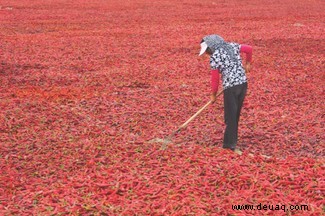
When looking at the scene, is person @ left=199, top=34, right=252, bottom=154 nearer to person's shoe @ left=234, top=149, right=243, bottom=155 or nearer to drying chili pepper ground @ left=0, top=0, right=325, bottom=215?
person's shoe @ left=234, top=149, right=243, bottom=155

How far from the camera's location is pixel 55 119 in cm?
789

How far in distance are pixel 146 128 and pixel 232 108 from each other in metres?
1.90

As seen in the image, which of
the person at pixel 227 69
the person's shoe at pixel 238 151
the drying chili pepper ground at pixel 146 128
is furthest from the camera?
the person's shoe at pixel 238 151

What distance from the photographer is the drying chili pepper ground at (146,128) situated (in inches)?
203

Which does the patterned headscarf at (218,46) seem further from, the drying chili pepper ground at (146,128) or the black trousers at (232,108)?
the drying chili pepper ground at (146,128)

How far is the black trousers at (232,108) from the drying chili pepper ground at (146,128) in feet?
0.70

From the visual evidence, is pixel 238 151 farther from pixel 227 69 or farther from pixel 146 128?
pixel 146 128

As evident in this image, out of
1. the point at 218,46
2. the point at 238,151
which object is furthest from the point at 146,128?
the point at 218,46

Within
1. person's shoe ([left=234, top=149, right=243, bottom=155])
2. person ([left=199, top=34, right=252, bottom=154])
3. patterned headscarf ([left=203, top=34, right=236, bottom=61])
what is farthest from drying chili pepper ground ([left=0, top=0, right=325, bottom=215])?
patterned headscarf ([left=203, top=34, right=236, bottom=61])

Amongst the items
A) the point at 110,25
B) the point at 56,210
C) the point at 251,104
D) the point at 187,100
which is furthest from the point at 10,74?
the point at 110,25

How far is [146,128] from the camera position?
25.2 ft

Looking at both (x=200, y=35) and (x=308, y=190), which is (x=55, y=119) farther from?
(x=200, y=35)

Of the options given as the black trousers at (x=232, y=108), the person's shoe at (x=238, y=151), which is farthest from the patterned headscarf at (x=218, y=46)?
the person's shoe at (x=238, y=151)

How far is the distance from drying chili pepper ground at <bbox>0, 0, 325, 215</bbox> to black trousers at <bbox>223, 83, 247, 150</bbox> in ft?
0.70
